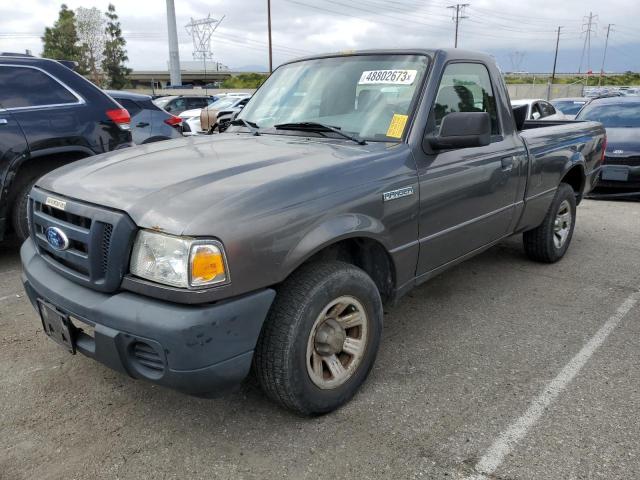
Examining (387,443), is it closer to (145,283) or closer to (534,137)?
(145,283)

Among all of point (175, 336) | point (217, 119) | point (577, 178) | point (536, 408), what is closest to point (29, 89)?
point (217, 119)

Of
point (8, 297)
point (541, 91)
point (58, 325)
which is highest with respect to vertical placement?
point (541, 91)

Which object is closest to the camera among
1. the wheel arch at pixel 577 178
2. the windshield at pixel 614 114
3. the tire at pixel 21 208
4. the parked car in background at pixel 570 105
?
the tire at pixel 21 208

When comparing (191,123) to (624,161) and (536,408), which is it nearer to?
(624,161)

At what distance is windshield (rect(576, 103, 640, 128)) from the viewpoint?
8883 millimetres

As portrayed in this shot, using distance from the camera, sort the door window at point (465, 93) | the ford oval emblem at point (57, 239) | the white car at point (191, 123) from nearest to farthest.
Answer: the ford oval emblem at point (57, 239) < the door window at point (465, 93) < the white car at point (191, 123)

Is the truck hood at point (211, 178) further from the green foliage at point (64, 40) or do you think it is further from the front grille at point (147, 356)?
the green foliage at point (64, 40)

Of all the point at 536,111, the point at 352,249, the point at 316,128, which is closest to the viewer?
the point at 352,249

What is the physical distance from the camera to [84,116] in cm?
512

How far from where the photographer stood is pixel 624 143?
799 centimetres

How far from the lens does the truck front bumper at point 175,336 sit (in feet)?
6.70

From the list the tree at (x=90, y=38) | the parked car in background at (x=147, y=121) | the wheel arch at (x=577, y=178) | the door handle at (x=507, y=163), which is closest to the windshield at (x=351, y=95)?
the door handle at (x=507, y=163)

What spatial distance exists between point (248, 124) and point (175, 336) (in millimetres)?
2048

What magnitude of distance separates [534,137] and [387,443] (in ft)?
9.33
